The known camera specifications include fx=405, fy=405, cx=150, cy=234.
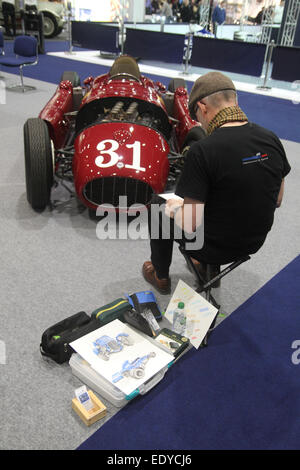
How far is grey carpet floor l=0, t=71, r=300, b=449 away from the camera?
2.01 metres

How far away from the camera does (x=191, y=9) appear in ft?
52.7

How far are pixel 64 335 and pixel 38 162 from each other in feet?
5.67

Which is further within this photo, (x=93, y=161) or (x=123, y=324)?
(x=93, y=161)

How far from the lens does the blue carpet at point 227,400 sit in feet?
6.44

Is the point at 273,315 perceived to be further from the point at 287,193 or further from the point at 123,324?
the point at 287,193

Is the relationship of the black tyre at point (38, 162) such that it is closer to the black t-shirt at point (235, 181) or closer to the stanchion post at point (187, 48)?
the black t-shirt at point (235, 181)

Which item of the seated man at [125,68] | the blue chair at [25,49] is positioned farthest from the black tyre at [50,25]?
the seated man at [125,68]

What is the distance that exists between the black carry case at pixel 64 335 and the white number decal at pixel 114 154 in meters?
1.33

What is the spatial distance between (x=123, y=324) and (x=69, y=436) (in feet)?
2.36

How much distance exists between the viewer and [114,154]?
333cm

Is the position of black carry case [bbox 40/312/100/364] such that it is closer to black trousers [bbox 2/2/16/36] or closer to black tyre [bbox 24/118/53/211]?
black tyre [bbox 24/118/53/211]

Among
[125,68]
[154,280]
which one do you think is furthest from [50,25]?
[154,280]

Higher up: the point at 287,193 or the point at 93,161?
the point at 93,161
